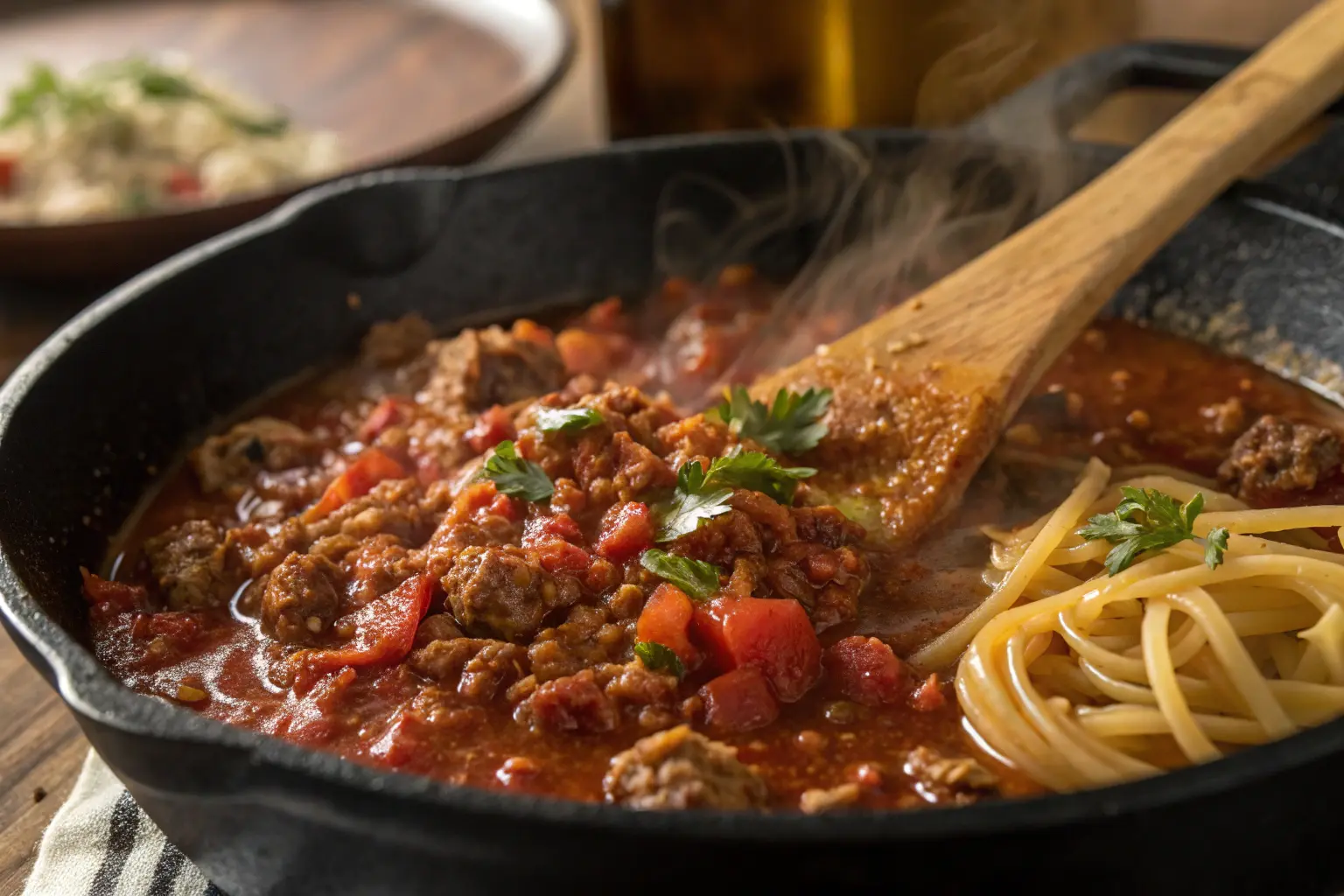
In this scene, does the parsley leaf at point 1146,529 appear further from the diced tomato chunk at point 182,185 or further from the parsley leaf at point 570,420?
the diced tomato chunk at point 182,185

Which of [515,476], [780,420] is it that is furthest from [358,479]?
[780,420]

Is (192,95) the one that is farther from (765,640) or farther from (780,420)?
(765,640)

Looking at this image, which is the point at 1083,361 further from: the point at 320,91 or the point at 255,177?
the point at 320,91

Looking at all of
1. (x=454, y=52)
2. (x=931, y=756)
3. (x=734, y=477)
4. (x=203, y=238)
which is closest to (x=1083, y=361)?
(x=734, y=477)

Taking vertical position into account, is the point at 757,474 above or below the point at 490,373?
above

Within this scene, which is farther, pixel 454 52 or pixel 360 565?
pixel 454 52

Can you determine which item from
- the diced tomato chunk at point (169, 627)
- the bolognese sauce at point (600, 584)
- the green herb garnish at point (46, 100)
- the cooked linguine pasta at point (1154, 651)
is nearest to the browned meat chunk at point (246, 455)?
the bolognese sauce at point (600, 584)

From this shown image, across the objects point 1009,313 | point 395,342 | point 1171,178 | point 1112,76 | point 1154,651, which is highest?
point 1112,76
